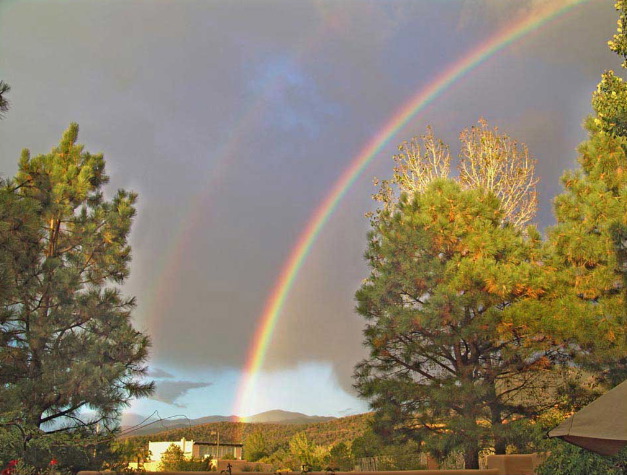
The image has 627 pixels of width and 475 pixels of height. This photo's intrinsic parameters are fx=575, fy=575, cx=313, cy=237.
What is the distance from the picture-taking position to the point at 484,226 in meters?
14.1

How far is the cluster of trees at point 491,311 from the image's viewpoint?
40.0ft

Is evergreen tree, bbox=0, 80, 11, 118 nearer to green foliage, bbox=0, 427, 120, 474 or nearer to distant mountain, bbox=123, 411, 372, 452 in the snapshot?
green foliage, bbox=0, 427, 120, 474

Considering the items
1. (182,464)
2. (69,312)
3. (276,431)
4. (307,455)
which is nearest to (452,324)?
(307,455)

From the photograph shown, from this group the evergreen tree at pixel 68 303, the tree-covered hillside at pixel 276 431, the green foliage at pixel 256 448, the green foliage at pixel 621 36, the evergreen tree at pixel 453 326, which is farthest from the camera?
the green foliage at pixel 256 448

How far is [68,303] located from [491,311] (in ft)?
29.2

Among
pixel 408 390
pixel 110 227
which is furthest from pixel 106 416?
pixel 408 390

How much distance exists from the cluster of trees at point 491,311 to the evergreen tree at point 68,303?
603cm

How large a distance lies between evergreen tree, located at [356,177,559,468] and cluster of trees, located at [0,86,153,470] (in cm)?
590

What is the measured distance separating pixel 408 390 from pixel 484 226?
4371 millimetres

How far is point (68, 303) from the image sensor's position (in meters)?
10.6

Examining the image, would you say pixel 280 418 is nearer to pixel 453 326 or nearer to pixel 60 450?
pixel 453 326

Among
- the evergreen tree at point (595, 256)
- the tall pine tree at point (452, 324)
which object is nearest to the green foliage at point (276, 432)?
the tall pine tree at point (452, 324)

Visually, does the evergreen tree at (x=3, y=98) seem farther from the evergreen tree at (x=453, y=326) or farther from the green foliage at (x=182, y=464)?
the green foliage at (x=182, y=464)

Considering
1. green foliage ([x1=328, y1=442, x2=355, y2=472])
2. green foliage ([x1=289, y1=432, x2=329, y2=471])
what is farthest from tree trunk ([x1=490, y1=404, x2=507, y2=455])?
green foliage ([x1=289, y1=432, x2=329, y2=471])
